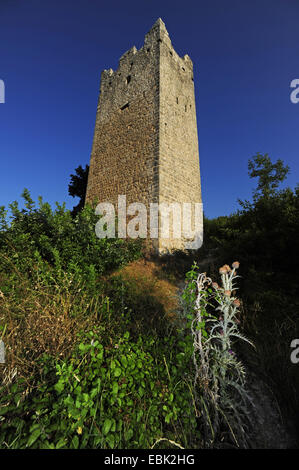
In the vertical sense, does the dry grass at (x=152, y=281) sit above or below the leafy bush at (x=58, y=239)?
below

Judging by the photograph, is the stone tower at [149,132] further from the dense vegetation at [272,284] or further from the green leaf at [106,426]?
the green leaf at [106,426]

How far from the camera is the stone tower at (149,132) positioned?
7.96m

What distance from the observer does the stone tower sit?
7957 mm

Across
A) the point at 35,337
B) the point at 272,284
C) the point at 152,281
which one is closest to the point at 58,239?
the point at 152,281

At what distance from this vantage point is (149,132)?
8.24 meters

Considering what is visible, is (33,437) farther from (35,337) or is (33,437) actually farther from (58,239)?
(58,239)

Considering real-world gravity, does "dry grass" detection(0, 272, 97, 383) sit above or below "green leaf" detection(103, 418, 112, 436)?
above

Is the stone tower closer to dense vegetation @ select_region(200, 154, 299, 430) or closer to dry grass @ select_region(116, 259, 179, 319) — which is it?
dry grass @ select_region(116, 259, 179, 319)

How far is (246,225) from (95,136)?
9.38 meters

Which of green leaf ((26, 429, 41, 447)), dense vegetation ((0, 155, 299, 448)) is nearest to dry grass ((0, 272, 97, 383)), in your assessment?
dense vegetation ((0, 155, 299, 448))

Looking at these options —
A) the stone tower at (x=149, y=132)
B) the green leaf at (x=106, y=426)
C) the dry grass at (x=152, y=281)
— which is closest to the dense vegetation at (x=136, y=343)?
the green leaf at (x=106, y=426)

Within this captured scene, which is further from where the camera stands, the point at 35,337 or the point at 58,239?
the point at 58,239
